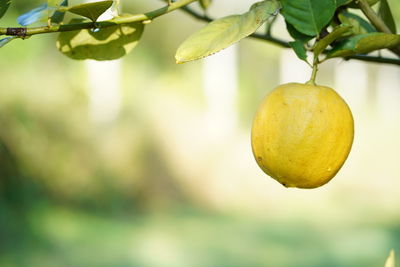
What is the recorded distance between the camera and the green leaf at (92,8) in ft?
1.32

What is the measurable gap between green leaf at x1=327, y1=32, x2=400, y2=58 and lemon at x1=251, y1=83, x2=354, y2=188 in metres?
0.03

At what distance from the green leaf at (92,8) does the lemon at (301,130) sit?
116 mm

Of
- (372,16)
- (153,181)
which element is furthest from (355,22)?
(153,181)

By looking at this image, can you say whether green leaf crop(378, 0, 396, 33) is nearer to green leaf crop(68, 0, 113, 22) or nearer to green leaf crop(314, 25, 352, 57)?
green leaf crop(314, 25, 352, 57)

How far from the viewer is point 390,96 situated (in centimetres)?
740

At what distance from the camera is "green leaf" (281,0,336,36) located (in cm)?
43

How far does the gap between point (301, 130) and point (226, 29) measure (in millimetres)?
77

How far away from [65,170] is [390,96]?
4564 millimetres

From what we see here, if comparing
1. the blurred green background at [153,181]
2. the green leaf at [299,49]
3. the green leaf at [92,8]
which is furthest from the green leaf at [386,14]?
the blurred green background at [153,181]

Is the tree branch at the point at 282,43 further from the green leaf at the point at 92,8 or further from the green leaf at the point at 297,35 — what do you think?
the green leaf at the point at 92,8

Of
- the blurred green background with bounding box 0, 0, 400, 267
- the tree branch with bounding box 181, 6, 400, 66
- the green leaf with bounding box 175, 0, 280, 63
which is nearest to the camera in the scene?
the green leaf with bounding box 175, 0, 280, 63

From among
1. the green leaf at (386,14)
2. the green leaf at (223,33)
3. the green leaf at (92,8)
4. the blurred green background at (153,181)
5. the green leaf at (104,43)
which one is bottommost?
the green leaf at (223,33)

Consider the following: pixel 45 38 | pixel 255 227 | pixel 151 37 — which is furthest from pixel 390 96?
pixel 45 38

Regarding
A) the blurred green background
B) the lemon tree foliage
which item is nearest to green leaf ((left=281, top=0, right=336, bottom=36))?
the lemon tree foliage
